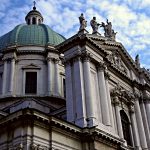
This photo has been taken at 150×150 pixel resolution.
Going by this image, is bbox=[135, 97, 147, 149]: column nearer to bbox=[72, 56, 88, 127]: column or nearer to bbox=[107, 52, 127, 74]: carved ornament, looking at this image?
bbox=[107, 52, 127, 74]: carved ornament

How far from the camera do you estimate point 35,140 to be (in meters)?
17.1

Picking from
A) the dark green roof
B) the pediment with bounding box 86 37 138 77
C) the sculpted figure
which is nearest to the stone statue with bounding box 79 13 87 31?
the pediment with bounding box 86 37 138 77

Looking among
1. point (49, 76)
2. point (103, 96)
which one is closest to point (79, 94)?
point (103, 96)

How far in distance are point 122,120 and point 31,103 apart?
6.87m

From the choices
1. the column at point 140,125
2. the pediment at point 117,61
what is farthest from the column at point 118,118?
the pediment at point 117,61

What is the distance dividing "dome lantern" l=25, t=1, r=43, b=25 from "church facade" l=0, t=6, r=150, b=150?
3383 millimetres

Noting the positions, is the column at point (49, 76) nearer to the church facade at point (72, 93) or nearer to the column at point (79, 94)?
the church facade at point (72, 93)

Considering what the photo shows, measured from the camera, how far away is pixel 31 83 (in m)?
30.1

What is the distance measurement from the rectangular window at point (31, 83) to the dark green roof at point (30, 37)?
3416 millimetres

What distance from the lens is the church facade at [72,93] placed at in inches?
704

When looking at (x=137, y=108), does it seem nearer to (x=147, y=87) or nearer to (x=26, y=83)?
(x=147, y=87)

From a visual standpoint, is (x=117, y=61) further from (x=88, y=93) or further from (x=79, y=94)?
(x=79, y=94)

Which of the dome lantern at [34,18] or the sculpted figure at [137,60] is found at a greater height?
the dome lantern at [34,18]

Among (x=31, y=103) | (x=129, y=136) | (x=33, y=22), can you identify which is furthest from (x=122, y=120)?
(x=33, y=22)
